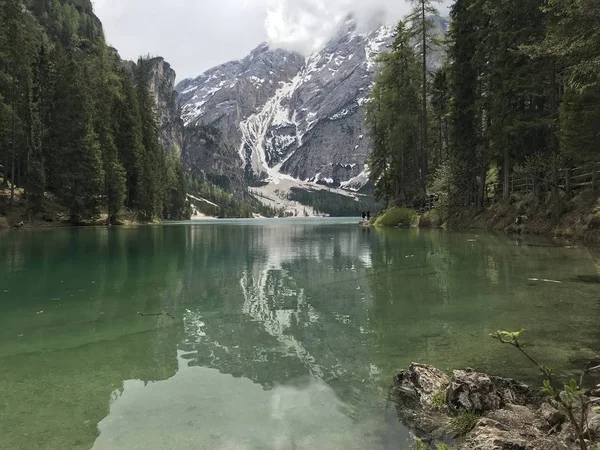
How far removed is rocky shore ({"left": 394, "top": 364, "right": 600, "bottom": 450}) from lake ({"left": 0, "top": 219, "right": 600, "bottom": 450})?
286 millimetres

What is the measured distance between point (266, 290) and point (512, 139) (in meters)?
A: 23.1

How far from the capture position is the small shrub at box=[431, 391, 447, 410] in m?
4.35

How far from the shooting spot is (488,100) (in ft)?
95.9

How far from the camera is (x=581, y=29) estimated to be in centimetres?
947

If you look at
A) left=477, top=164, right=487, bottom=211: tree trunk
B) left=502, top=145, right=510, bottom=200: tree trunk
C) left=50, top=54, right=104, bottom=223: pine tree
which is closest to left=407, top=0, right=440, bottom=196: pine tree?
left=477, top=164, right=487, bottom=211: tree trunk

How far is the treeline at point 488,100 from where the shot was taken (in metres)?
17.9

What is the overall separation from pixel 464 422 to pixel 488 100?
29466 mm

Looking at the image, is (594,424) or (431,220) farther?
(431,220)

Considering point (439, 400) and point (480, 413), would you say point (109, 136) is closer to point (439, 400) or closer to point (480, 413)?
point (439, 400)

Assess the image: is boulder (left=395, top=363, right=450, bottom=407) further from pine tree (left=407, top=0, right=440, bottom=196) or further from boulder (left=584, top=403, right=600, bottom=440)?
pine tree (left=407, top=0, right=440, bottom=196)

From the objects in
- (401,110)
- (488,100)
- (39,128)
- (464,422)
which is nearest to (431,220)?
(488,100)

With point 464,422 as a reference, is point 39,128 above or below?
above

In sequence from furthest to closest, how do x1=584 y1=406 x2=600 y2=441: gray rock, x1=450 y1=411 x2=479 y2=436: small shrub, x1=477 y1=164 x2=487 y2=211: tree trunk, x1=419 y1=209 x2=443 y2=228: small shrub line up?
x1=419 y1=209 x2=443 y2=228: small shrub → x1=477 y1=164 x2=487 y2=211: tree trunk → x1=450 y1=411 x2=479 y2=436: small shrub → x1=584 y1=406 x2=600 y2=441: gray rock

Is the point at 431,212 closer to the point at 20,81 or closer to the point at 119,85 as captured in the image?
the point at 20,81
